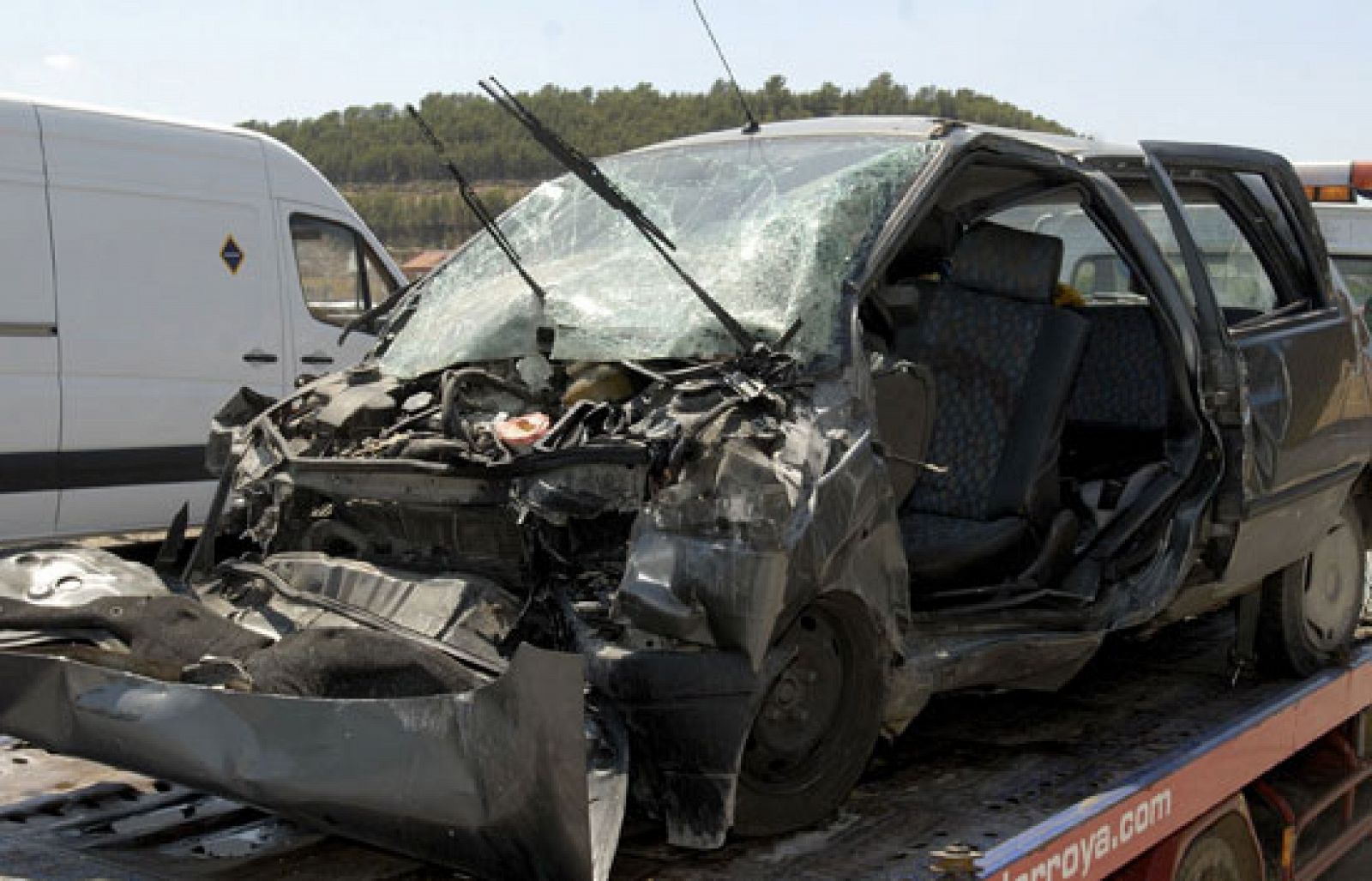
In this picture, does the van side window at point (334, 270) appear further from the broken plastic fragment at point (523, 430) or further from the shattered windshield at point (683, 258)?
the broken plastic fragment at point (523, 430)

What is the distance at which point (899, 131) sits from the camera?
4379 millimetres

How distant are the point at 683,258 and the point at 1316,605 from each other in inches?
108

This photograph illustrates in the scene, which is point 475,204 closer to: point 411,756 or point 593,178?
point 593,178

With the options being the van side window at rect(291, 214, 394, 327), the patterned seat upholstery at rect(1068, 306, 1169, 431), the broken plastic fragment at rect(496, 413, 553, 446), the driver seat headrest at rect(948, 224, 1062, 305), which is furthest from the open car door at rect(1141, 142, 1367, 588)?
the van side window at rect(291, 214, 394, 327)

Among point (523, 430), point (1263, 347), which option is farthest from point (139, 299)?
point (1263, 347)

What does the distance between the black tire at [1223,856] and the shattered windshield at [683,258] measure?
1816mm

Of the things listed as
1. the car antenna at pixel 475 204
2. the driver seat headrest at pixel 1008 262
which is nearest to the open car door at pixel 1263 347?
the driver seat headrest at pixel 1008 262

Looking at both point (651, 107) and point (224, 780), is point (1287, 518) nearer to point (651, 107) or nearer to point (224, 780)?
point (224, 780)

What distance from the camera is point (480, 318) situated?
4336 millimetres

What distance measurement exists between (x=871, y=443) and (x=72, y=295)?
5261mm

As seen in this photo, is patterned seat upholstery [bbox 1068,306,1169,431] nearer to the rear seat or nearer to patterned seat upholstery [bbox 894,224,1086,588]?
the rear seat

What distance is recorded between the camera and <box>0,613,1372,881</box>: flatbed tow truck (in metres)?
3.43

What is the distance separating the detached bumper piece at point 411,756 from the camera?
109 inches

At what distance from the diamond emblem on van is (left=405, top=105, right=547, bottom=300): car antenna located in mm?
4335
